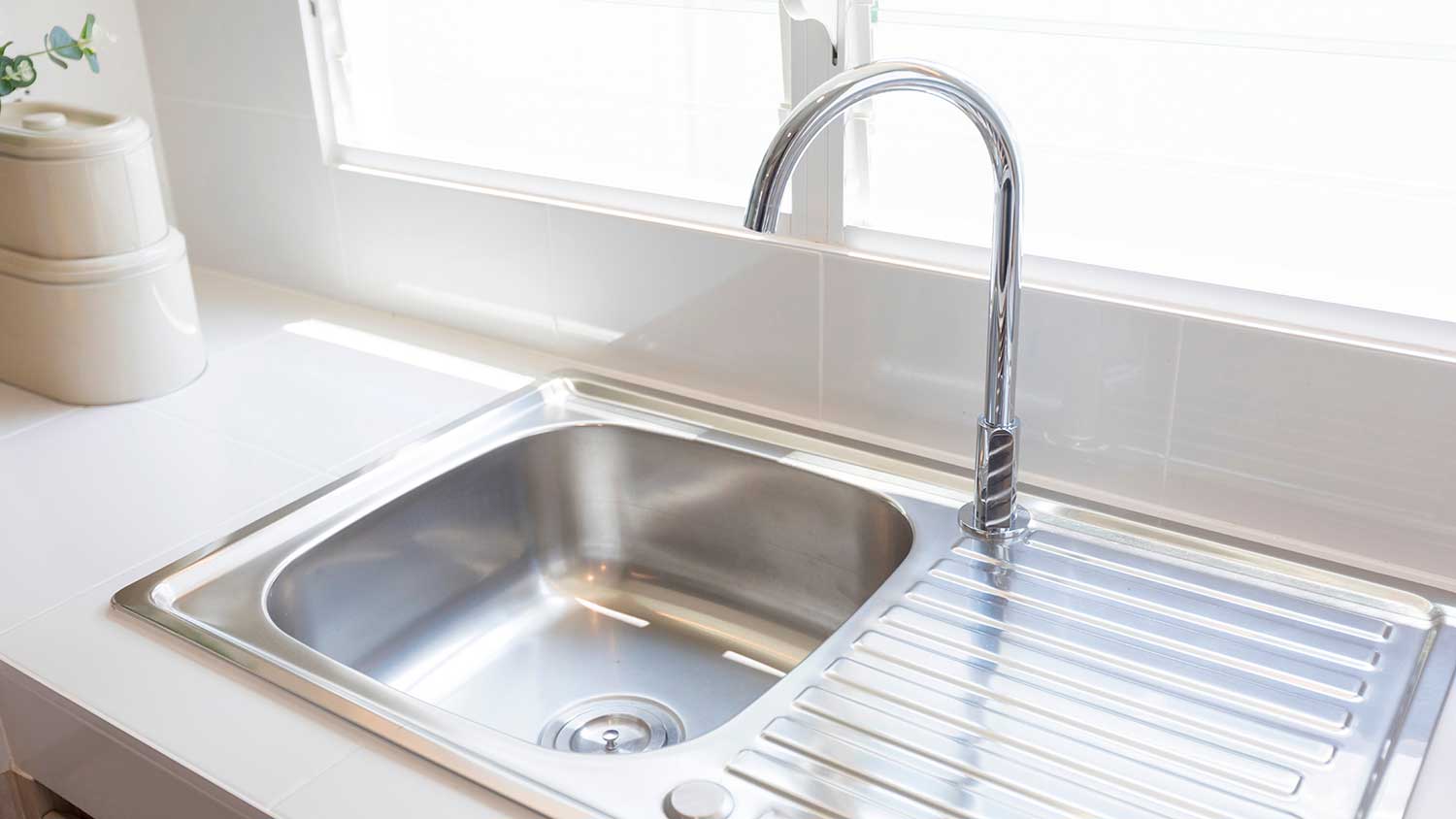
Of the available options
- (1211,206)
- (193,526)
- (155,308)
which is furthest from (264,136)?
(1211,206)

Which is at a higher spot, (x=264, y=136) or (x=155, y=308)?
(x=264, y=136)

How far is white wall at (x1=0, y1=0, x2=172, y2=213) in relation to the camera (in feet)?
5.32

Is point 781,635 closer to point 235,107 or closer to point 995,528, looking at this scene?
point 995,528

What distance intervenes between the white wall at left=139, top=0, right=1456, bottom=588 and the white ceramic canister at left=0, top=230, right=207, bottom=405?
27cm

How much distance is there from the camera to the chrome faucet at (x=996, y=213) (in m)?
0.90

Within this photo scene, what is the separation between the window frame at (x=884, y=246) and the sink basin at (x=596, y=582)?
0.22 m

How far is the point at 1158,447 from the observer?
Answer: 1.13m

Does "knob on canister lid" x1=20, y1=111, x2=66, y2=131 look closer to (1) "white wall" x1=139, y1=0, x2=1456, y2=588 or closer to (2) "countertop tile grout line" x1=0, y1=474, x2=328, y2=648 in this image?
(1) "white wall" x1=139, y1=0, x2=1456, y2=588

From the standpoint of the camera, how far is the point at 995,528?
3.65 feet

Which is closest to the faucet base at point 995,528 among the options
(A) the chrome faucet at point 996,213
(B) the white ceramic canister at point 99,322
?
(A) the chrome faucet at point 996,213

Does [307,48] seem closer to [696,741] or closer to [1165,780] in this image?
[696,741]

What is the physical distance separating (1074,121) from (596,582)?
639 millimetres

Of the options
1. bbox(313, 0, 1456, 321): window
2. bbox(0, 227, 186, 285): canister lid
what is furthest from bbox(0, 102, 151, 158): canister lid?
bbox(313, 0, 1456, 321): window

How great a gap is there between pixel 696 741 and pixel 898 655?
0.17 meters
